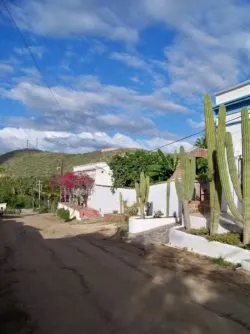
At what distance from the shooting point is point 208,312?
25.8 feet

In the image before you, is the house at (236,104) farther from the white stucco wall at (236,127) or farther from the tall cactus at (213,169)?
the tall cactus at (213,169)

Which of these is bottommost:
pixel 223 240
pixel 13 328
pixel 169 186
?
pixel 13 328

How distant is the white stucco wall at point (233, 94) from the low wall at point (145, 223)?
20.5 feet

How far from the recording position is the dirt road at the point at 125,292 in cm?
713

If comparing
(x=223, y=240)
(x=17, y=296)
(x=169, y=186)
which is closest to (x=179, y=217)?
(x=169, y=186)

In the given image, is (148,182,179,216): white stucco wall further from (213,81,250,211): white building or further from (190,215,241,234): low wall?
(213,81,250,211): white building

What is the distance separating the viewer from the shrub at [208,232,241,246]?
13321 mm

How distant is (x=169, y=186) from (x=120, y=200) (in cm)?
830

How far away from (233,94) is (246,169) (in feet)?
17.3

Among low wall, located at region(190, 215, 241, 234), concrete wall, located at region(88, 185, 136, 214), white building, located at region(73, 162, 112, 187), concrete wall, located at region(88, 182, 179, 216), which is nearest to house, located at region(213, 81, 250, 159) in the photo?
low wall, located at region(190, 215, 241, 234)

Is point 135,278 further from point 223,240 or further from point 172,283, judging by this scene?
point 223,240

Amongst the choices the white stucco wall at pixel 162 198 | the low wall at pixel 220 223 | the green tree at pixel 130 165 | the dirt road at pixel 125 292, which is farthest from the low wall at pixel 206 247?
the green tree at pixel 130 165

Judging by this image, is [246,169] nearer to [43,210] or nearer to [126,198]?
[126,198]

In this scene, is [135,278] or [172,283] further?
[135,278]
